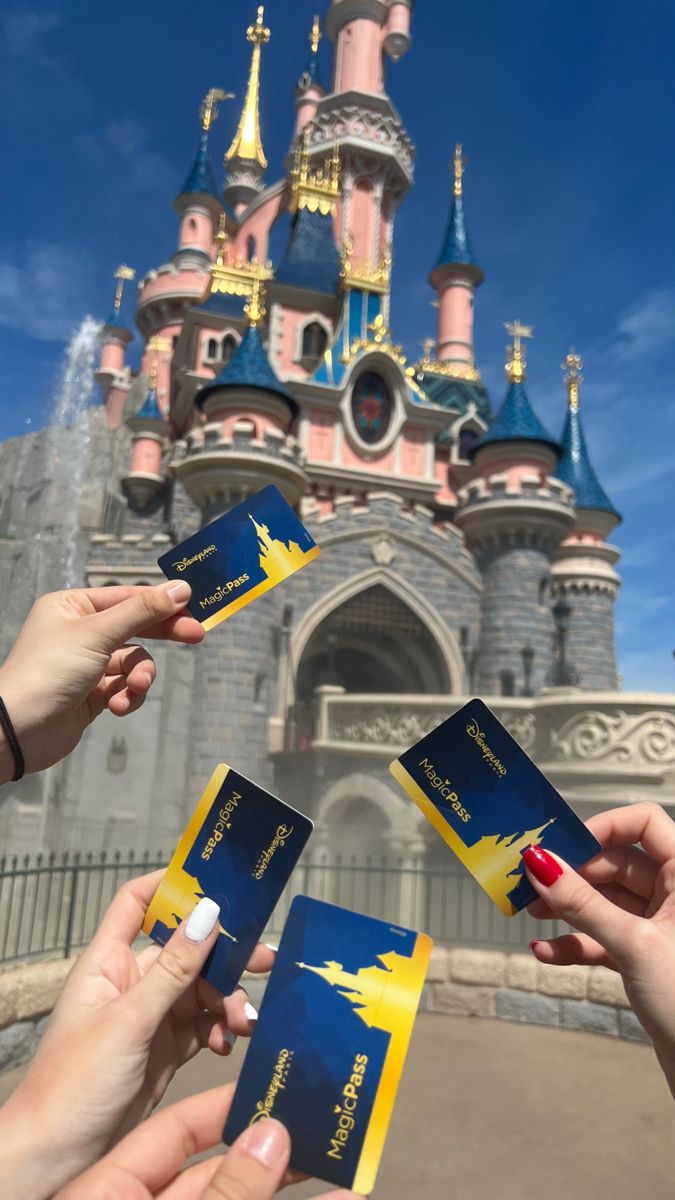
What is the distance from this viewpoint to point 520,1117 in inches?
179

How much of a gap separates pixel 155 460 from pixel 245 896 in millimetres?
19564

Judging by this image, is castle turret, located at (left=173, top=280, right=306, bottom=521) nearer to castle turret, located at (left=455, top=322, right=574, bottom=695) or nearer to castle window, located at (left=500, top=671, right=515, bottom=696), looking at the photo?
castle turret, located at (left=455, top=322, right=574, bottom=695)

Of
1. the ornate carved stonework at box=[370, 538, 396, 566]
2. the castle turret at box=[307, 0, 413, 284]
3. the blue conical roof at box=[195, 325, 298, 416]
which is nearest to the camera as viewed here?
the blue conical roof at box=[195, 325, 298, 416]

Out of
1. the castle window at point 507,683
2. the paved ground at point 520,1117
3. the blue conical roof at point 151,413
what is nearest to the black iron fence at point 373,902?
the paved ground at point 520,1117

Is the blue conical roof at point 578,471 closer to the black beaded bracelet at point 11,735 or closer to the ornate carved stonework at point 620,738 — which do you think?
the ornate carved stonework at point 620,738

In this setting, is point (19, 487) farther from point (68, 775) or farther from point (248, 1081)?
point (248, 1081)

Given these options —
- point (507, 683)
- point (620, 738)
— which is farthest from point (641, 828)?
point (507, 683)

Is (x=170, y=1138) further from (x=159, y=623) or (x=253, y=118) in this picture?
(x=253, y=118)

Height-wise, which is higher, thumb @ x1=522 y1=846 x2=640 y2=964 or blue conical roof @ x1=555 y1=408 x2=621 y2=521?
blue conical roof @ x1=555 y1=408 x2=621 y2=521

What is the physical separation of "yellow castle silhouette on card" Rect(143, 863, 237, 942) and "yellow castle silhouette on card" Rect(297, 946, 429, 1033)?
0.28 m

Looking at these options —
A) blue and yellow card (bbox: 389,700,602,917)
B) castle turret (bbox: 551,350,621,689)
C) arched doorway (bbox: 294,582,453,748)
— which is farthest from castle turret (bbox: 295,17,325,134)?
blue and yellow card (bbox: 389,700,602,917)

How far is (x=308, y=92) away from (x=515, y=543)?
23.5 m

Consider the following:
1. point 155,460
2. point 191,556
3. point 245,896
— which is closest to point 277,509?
point 191,556

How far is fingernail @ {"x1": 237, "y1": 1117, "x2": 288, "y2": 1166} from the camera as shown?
1.16 meters
